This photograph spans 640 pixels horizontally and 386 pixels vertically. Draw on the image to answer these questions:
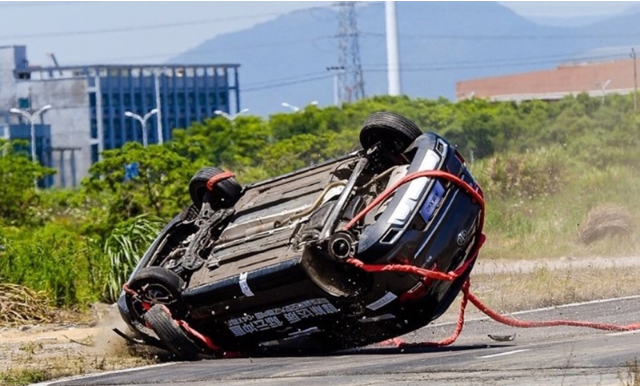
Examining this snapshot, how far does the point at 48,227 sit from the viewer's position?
27.8 meters

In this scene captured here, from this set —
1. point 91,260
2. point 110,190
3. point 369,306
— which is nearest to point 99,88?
point 110,190

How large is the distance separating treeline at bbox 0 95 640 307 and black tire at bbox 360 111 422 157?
6863 millimetres

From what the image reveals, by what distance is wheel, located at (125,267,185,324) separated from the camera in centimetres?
1352

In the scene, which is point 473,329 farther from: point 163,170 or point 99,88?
point 99,88

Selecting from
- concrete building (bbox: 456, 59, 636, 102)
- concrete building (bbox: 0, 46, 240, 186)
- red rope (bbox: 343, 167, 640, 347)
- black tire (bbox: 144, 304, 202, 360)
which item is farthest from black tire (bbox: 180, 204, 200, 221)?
concrete building (bbox: 0, 46, 240, 186)

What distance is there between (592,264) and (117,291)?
24.0ft

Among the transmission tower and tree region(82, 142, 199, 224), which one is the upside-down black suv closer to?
tree region(82, 142, 199, 224)

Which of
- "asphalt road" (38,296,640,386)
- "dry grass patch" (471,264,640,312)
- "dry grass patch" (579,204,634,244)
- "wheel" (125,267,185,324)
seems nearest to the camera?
"asphalt road" (38,296,640,386)

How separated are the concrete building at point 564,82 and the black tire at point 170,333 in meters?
80.7

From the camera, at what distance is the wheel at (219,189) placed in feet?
49.6

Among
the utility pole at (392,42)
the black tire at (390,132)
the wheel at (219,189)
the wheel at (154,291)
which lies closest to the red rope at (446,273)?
the black tire at (390,132)

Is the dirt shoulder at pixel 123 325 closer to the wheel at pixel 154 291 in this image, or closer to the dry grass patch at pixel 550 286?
the dry grass patch at pixel 550 286

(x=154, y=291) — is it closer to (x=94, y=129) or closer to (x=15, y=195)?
(x=15, y=195)

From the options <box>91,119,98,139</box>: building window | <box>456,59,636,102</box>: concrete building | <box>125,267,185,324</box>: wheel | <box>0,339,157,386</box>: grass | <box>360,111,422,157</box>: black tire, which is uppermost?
<box>360,111,422,157</box>: black tire
